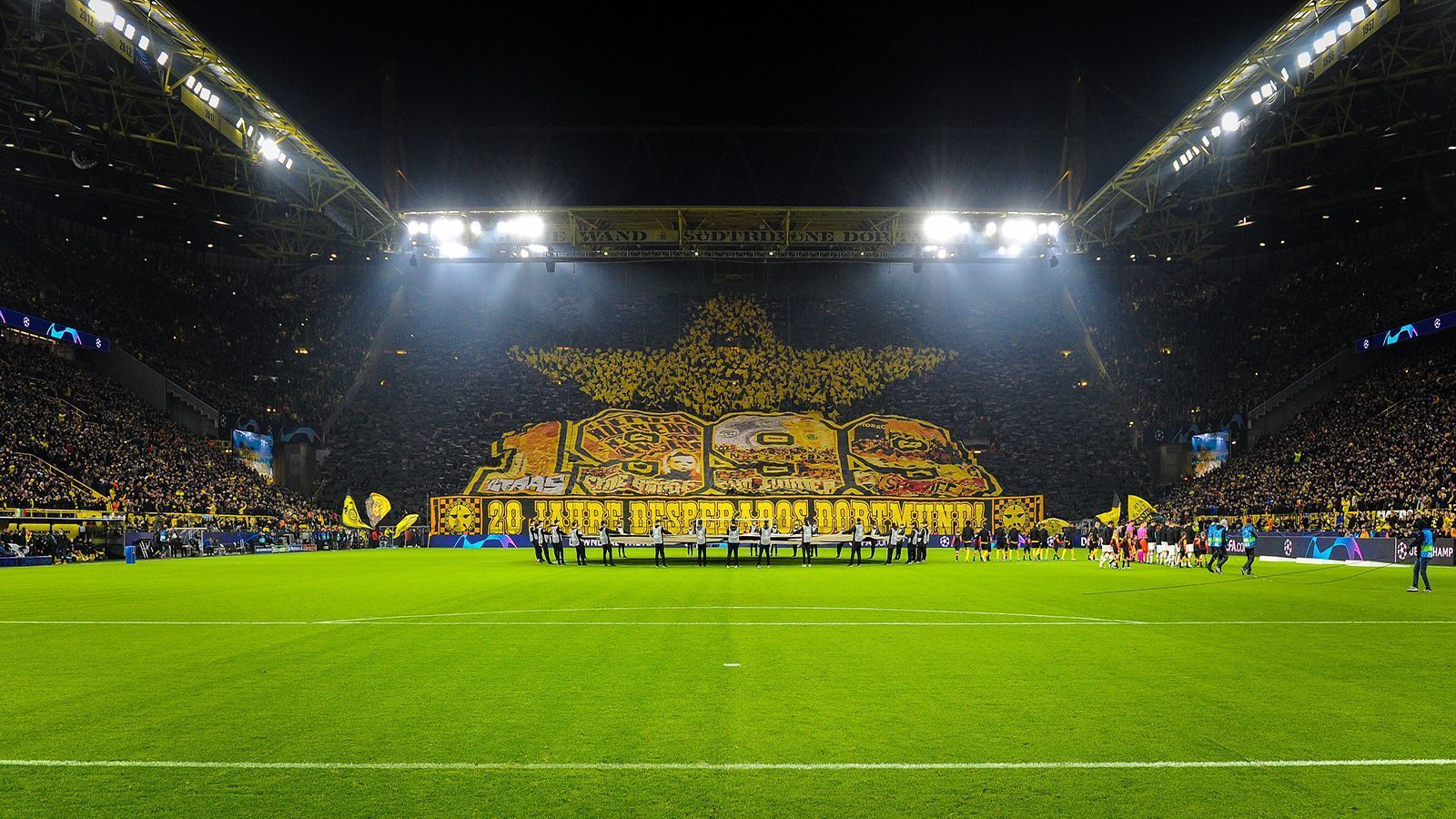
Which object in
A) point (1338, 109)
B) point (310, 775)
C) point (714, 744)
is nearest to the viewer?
point (310, 775)

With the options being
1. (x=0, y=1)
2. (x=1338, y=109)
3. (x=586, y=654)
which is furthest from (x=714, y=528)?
(x=586, y=654)

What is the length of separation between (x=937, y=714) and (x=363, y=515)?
4889 cm

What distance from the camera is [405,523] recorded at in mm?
51719

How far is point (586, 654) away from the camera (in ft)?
36.1

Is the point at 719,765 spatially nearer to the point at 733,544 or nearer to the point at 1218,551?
the point at 1218,551

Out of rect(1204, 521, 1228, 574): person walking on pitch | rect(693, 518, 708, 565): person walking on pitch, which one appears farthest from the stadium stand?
rect(693, 518, 708, 565): person walking on pitch

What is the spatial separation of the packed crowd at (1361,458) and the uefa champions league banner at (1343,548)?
2.70 meters

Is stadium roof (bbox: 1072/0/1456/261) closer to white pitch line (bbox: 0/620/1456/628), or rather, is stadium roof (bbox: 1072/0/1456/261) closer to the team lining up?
the team lining up

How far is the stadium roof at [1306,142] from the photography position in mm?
30234

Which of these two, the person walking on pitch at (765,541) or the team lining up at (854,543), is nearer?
the team lining up at (854,543)

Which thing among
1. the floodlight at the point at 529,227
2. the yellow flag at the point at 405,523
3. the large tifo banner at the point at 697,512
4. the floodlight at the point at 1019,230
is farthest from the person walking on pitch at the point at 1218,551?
the yellow flag at the point at 405,523

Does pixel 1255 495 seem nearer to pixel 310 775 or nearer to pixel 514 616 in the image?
pixel 514 616

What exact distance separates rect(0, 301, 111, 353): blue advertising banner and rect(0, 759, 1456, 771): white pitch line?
1846 inches

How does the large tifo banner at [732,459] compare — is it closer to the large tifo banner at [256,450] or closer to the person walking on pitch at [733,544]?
the large tifo banner at [256,450]
